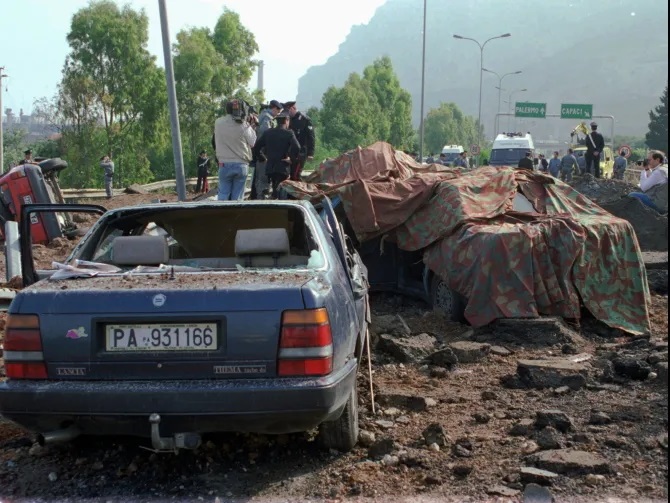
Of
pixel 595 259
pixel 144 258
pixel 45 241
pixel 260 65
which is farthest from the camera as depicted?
pixel 260 65

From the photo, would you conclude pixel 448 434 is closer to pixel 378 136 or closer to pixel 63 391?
pixel 63 391

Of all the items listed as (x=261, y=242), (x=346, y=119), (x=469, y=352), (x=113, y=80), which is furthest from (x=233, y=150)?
(x=346, y=119)

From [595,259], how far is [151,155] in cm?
4881

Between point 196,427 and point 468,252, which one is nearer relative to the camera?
point 196,427

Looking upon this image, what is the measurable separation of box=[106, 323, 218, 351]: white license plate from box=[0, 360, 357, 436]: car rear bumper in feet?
0.53

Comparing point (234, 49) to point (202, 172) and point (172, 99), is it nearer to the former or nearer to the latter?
point (202, 172)

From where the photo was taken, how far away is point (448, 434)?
185 inches

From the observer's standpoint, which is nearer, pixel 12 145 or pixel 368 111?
pixel 12 145

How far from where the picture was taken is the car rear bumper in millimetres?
3592

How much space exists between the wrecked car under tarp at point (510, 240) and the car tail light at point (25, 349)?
4.69m

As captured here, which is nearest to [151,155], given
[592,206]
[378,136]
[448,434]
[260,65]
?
[260,65]

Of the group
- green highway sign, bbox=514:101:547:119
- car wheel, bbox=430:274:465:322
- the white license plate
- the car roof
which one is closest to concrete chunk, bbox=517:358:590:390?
car wheel, bbox=430:274:465:322

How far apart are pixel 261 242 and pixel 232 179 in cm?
765

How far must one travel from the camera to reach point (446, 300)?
8203mm
